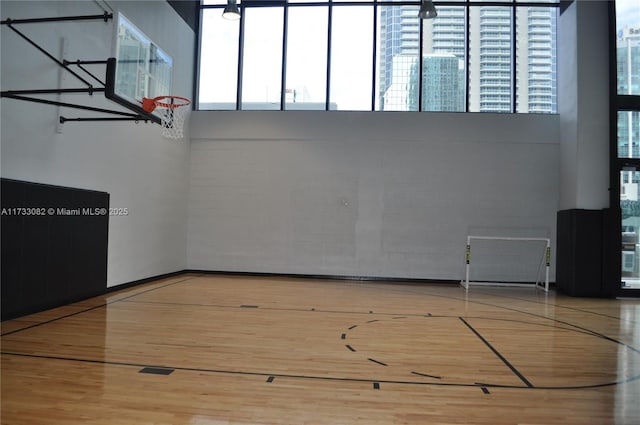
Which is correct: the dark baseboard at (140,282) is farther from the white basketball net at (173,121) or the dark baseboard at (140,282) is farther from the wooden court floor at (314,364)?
the white basketball net at (173,121)

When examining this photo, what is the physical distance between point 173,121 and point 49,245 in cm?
304

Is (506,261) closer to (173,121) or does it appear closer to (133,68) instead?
(173,121)

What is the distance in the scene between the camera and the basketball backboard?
215 inches

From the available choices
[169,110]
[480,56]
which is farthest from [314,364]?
[480,56]

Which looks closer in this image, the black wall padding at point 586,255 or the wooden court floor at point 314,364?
the wooden court floor at point 314,364

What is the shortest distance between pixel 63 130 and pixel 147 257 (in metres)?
3.24

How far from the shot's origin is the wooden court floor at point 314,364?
9.46ft

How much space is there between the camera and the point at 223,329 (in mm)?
5113

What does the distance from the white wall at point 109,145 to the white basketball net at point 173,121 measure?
0.84 feet

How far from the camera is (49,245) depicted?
5.82 m

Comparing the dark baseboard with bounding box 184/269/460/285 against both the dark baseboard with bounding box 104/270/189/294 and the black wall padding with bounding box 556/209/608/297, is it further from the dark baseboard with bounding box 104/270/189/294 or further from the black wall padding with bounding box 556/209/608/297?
the black wall padding with bounding box 556/209/608/297

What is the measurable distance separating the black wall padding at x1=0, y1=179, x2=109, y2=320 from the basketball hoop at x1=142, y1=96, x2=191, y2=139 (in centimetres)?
158

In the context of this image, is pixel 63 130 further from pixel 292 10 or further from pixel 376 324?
pixel 292 10

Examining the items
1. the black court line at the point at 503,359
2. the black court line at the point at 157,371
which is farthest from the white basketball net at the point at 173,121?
the black court line at the point at 503,359
